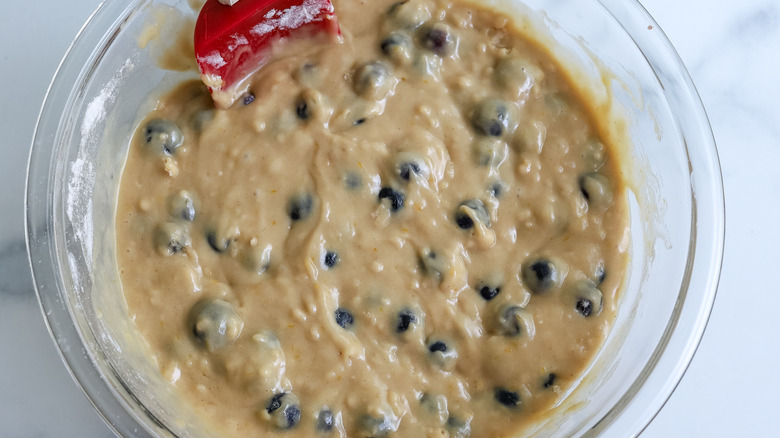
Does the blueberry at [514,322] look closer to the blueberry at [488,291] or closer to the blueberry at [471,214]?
Result: the blueberry at [488,291]

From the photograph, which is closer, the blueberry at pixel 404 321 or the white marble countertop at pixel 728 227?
the blueberry at pixel 404 321

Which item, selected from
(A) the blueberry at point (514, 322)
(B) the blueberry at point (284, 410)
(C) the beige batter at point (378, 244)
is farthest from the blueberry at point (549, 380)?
(B) the blueberry at point (284, 410)

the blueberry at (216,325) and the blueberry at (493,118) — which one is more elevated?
the blueberry at (493,118)

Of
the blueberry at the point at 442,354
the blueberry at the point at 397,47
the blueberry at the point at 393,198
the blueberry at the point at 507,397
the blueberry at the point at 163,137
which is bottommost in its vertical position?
the blueberry at the point at 507,397

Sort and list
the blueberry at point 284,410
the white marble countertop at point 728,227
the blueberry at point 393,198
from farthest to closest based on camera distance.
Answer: the white marble countertop at point 728,227 → the blueberry at point 393,198 → the blueberry at point 284,410

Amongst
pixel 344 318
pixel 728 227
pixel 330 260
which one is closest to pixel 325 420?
pixel 344 318

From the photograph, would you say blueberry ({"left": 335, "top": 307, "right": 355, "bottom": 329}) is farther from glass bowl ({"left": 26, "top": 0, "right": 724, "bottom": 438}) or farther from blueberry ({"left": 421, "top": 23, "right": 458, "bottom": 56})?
blueberry ({"left": 421, "top": 23, "right": 458, "bottom": 56})

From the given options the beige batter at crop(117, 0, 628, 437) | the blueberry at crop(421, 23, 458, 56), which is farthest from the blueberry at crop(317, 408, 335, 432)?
the blueberry at crop(421, 23, 458, 56)
